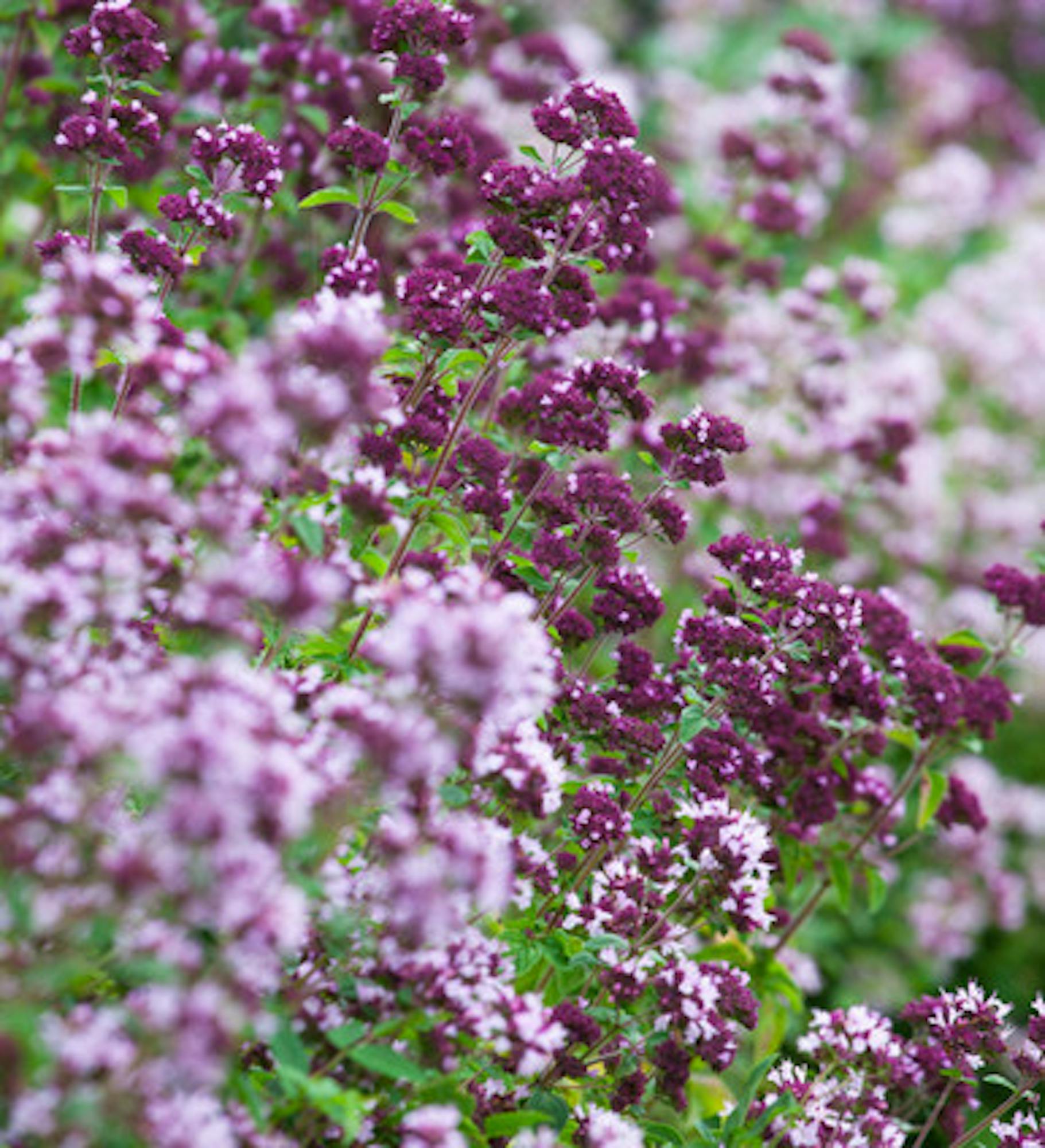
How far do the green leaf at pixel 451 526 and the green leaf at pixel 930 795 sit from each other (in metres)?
2.02

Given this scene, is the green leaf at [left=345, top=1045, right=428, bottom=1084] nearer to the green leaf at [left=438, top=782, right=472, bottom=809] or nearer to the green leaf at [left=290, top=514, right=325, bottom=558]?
the green leaf at [left=438, top=782, right=472, bottom=809]

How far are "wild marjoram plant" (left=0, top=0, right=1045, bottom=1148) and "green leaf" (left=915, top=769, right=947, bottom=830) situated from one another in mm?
16

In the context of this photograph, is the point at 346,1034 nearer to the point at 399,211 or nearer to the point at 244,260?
the point at 399,211

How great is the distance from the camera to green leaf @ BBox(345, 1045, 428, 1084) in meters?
2.59

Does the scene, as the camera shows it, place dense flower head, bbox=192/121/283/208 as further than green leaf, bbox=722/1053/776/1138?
Yes

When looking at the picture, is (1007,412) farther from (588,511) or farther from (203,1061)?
(203,1061)

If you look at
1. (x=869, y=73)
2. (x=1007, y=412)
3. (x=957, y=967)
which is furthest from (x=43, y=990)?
(x=869, y=73)

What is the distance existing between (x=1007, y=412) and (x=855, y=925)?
464cm

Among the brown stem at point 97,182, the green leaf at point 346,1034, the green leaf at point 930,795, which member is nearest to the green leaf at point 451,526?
the brown stem at point 97,182

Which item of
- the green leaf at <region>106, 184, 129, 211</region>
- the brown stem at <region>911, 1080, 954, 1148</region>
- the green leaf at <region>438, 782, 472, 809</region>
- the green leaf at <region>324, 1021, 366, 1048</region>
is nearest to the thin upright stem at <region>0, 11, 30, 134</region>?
the green leaf at <region>106, 184, 129, 211</region>

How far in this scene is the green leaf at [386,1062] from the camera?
8.50 ft

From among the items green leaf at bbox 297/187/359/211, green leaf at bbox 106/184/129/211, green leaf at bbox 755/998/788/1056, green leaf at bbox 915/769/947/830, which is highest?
green leaf at bbox 297/187/359/211

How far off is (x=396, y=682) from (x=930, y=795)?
9.54ft

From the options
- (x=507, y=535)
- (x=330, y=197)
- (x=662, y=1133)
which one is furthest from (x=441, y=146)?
(x=662, y=1133)
